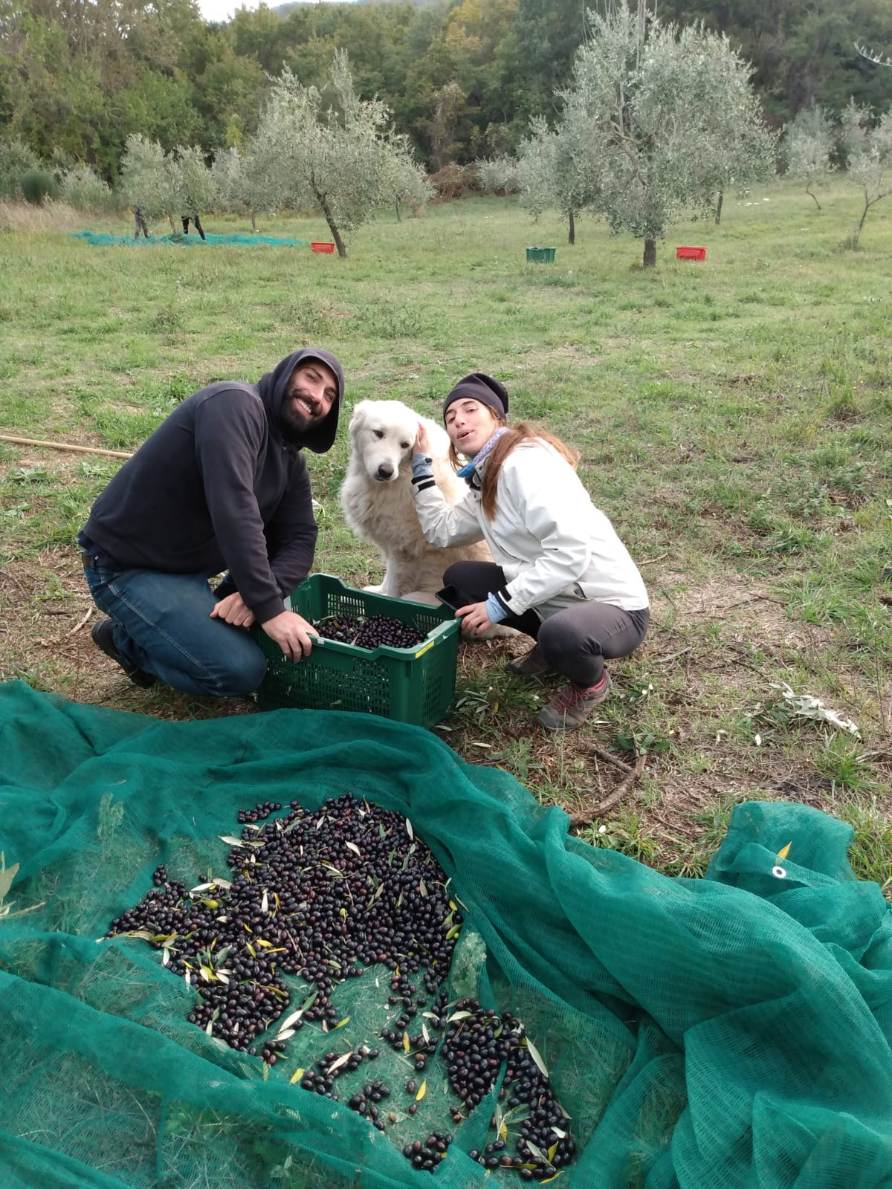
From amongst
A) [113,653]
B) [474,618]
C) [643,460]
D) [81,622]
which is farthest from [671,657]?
[81,622]

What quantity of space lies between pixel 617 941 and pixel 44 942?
1564 mm

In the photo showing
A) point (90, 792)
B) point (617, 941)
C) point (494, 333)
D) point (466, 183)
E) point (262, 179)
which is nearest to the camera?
point (617, 941)

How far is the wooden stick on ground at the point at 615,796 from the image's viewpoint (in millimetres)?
3336

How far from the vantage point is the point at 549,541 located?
352cm

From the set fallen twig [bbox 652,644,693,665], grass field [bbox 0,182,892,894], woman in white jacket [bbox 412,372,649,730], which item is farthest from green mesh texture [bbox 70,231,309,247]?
fallen twig [bbox 652,644,693,665]

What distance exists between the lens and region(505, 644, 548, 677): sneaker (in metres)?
4.23

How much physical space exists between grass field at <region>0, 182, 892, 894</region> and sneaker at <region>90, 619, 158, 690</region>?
0.08m

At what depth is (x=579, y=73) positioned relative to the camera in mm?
21469

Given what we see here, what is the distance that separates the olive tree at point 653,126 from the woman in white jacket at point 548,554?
16.5m

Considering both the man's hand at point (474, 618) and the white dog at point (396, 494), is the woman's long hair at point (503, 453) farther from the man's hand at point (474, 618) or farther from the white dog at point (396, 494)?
the white dog at point (396, 494)

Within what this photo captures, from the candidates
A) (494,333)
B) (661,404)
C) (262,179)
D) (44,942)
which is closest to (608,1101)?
(44,942)

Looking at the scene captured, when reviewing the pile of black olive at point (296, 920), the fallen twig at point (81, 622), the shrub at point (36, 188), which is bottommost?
the pile of black olive at point (296, 920)

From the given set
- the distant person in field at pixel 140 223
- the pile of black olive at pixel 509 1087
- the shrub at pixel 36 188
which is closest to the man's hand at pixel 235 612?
the pile of black olive at pixel 509 1087

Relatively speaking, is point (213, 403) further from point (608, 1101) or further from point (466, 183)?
point (466, 183)
